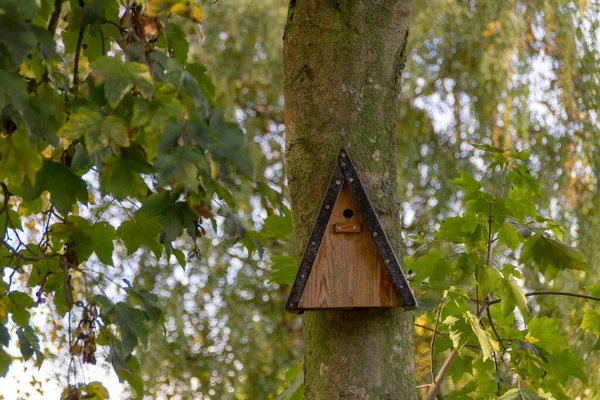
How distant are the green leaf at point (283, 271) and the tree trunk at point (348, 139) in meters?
0.24

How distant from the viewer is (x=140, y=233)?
4.77ft

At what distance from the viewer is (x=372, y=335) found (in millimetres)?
1259

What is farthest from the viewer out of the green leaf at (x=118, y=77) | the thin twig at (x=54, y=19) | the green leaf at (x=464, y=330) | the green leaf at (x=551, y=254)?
the green leaf at (x=551, y=254)

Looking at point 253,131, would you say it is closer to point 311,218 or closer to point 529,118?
point 529,118

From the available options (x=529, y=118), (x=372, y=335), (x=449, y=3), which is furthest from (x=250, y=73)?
(x=372, y=335)

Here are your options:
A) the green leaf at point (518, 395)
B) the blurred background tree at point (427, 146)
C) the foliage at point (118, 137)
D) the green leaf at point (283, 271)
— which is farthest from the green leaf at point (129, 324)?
the blurred background tree at point (427, 146)

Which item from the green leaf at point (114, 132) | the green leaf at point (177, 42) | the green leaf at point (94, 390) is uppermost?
the green leaf at point (177, 42)

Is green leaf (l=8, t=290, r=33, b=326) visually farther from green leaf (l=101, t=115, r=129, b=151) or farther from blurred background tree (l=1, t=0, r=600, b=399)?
blurred background tree (l=1, t=0, r=600, b=399)

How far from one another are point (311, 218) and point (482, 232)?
61 cm

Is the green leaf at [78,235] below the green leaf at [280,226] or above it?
below

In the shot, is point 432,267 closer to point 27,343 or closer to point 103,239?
point 103,239

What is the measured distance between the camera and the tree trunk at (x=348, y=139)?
1.25 m

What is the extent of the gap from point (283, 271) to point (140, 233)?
319 mm

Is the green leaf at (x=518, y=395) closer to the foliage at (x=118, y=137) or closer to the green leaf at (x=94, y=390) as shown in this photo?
the foliage at (x=118, y=137)
